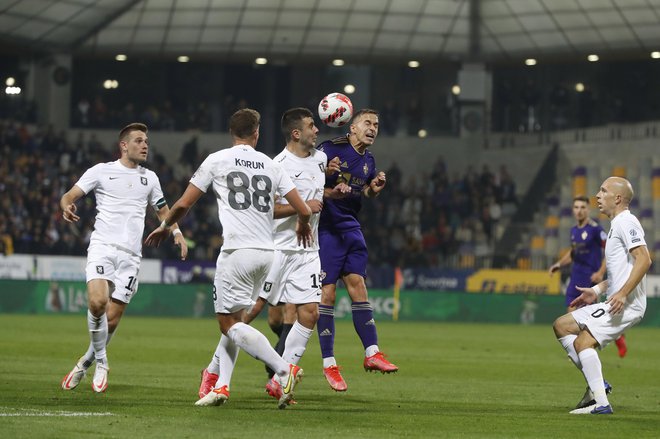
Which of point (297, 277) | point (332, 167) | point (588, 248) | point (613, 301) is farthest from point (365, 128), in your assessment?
point (588, 248)

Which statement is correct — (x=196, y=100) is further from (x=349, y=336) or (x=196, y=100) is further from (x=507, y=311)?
(x=349, y=336)

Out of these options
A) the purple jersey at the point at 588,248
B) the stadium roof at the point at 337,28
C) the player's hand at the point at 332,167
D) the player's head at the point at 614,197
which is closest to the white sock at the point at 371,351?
the player's hand at the point at 332,167

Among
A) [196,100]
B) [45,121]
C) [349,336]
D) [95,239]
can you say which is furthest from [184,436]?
[196,100]

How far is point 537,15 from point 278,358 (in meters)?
37.2

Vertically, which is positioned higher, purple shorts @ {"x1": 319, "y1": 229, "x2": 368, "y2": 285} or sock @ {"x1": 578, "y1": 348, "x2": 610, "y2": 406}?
purple shorts @ {"x1": 319, "y1": 229, "x2": 368, "y2": 285}

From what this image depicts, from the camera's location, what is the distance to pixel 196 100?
50250mm

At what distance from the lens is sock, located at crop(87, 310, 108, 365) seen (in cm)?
1231

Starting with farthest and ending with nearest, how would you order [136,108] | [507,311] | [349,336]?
[136,108]
[507,311]
[349,336]

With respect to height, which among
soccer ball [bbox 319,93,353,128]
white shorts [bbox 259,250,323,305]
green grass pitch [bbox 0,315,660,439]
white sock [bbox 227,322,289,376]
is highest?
soccer ball [bbox 319,93,353,128]

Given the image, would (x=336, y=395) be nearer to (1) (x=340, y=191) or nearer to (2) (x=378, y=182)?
(1) (x=340, y=191)

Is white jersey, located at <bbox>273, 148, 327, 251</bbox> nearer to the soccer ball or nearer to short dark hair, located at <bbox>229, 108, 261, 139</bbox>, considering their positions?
the soccer ball

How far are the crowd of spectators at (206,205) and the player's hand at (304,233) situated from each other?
1038 inches

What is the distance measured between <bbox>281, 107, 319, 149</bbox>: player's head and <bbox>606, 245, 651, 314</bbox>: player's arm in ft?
10.0

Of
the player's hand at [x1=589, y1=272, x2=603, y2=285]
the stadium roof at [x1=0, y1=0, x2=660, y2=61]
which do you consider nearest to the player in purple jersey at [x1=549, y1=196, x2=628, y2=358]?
the player's hand at [x1=589, y1=272, x2=603, y2=285]
